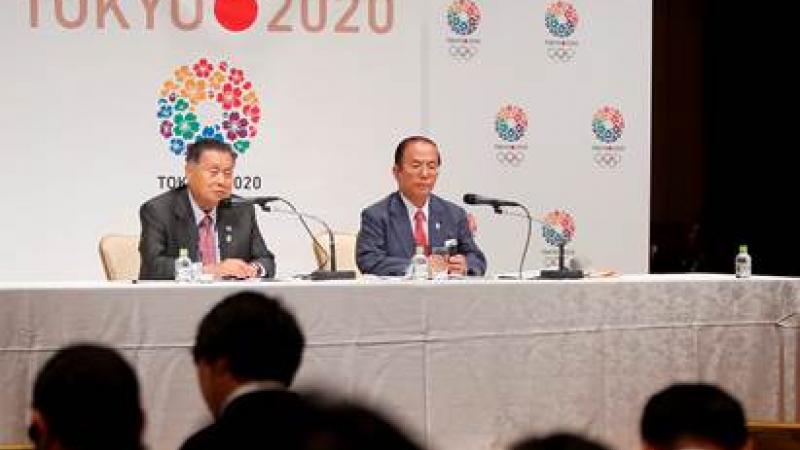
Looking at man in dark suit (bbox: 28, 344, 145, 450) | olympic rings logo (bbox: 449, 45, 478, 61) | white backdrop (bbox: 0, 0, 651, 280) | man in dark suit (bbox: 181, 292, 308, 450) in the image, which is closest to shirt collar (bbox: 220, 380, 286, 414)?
man in dark suit (bbox: 181, 292, 308, 450)

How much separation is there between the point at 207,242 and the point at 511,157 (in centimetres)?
254

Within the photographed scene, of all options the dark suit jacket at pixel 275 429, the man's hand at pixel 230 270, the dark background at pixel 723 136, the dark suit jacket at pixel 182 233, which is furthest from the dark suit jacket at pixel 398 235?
the dark suit jacket at pixel 275 429

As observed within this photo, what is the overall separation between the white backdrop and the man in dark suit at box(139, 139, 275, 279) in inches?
64.2

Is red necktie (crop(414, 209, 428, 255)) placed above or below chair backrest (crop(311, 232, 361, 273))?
above

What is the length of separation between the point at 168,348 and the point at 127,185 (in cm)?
304

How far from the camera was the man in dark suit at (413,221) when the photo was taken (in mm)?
6027

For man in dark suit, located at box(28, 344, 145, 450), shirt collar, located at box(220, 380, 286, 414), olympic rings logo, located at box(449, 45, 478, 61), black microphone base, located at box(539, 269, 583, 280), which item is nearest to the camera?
man in dark suit, located at box(28, 344, 145, 450)

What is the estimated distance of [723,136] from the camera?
370 inches

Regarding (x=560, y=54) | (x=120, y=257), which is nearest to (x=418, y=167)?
(x=120, y=257)

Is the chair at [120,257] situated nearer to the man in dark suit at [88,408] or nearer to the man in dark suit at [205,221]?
the man in dark suit at [205,221]

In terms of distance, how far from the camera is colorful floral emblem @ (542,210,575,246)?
310 inches

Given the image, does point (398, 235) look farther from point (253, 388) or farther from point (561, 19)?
point (253, 388)

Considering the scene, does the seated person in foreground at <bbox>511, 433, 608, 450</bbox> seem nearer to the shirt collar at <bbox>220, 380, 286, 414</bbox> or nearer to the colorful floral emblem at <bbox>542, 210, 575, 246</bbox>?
the shirt collar at <bbox>220, 380, 286, 414</bbox>

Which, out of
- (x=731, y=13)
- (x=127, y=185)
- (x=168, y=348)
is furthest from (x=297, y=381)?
(x=731, y=13)
